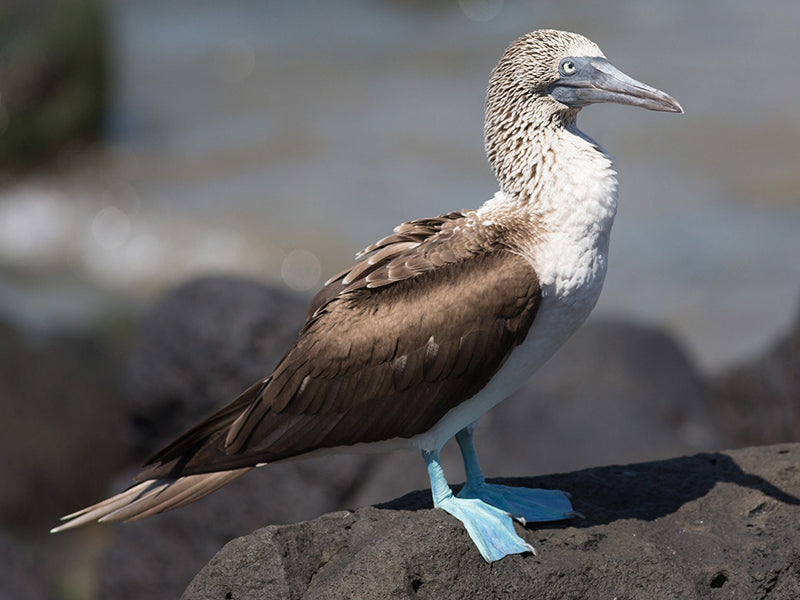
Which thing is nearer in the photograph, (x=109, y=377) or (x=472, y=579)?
(x=472, y=579)

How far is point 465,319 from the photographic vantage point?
5.28 meters

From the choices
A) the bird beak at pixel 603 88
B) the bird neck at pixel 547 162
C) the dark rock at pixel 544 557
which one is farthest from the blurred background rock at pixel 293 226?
the bird beak at pixel 603 88

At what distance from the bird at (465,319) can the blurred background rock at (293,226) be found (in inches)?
122

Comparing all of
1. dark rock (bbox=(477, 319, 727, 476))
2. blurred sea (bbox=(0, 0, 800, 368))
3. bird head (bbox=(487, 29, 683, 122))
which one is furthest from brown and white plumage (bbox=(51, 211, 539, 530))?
blurred sea (bbox=(0, 0, 800, 368))

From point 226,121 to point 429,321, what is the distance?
1897 centimetres

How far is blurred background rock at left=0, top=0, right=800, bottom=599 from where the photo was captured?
30.1 feet

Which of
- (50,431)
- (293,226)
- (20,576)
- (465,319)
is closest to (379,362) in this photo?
(465,319)

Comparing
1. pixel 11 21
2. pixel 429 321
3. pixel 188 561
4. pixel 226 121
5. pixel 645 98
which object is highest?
pixel 11 21

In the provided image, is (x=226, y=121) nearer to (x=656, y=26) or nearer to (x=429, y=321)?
(x=656, y=26)

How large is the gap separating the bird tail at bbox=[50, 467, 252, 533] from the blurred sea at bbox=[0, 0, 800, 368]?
9.37 metres

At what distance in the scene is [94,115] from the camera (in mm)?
22203

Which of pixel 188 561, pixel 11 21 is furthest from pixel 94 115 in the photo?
pixel 188 561

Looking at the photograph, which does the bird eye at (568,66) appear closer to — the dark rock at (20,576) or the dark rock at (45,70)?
the dark rock at (20,576)

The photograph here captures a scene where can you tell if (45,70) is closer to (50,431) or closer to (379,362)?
(50,431)
